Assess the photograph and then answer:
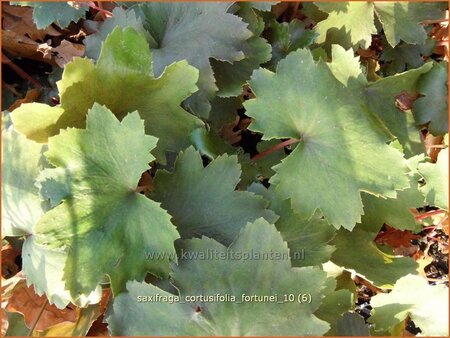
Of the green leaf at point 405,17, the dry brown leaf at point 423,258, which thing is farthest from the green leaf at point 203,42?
the dry brown leaf at point 423,258

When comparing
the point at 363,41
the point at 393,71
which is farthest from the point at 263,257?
the point at 393,71

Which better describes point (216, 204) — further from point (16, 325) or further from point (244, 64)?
point (16, 325)

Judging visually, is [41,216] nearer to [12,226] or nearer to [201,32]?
[12,226]

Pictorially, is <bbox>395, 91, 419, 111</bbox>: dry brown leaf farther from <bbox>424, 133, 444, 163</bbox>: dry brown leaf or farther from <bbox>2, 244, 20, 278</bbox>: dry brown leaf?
<bbox>2, 244, 20, 278</bbox>: dry brown leaf

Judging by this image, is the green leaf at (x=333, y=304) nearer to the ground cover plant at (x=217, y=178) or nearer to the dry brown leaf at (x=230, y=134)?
the ground cover plant at (x=217, y=178)

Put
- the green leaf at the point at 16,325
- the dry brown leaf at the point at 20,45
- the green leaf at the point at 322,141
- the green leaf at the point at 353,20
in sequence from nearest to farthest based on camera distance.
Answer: the green leaf at the point at 322,141, the green leaf at the point at 16,325, the green leaf at the point at 353,20, the dry brown leaf at the point at 20,45
